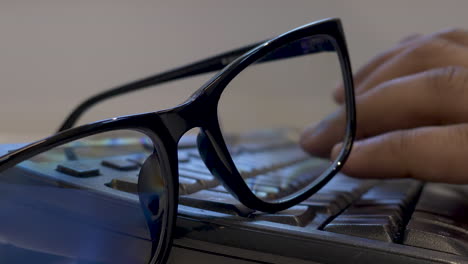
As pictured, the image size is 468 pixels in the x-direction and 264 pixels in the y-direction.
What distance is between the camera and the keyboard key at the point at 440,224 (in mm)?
231

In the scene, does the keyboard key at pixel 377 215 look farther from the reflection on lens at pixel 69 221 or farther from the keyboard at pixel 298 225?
the reflection on lens at pixel 69 221

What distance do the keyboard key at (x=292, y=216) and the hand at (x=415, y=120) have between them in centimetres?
12

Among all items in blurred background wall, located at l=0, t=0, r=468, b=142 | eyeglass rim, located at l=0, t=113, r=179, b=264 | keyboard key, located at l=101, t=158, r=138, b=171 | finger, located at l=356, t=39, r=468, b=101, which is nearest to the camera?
eyeglass rim, located at l=0, t=113, r=179, b=264

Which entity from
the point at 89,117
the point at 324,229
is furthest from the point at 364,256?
the point at 89,117

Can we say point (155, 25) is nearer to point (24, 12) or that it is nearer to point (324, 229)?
point (24, 12)

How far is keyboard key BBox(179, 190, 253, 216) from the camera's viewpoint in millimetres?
262

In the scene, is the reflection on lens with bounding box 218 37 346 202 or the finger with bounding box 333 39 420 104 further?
the finger with bounding box 333 39 420 104

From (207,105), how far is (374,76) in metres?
0.31

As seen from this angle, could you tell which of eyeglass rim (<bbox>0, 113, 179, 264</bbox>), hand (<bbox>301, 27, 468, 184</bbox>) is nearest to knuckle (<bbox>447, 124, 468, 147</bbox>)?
hand (<bbox>301, 27, 468, 184</bbox>)

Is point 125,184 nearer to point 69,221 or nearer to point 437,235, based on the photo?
point 69,221

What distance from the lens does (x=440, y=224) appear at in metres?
0.27

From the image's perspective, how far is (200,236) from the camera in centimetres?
23

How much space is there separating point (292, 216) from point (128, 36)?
60 cm

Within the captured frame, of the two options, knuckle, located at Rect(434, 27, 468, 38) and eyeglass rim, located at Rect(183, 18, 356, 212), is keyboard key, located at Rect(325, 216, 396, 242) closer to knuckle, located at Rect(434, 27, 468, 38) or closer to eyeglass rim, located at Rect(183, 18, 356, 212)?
eyeglass rim, located at Rect(183, 18, 356, 212)
